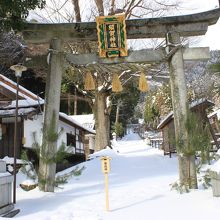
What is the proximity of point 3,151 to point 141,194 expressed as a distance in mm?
10657

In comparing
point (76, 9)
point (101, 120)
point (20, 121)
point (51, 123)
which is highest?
point (76, 9)

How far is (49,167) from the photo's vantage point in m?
10.4

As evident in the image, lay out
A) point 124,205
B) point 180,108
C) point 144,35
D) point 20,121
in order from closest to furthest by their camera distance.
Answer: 1. point 124,205
2. point 180,108
3. point 144,35
4. point 20,121

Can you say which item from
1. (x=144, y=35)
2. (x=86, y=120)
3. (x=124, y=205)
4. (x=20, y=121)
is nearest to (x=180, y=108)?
(x=144, y=35)

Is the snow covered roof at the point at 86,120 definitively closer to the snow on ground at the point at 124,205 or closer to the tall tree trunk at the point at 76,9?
the tall tree trunk at the point at 76,9

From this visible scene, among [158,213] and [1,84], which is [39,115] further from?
[158,213]

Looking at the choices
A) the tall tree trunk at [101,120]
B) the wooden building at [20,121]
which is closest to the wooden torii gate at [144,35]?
the wooden building at [20,121]

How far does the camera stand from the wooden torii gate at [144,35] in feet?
35.4

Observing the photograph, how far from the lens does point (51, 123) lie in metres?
10.5

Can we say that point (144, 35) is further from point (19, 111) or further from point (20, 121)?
point (20, 121)

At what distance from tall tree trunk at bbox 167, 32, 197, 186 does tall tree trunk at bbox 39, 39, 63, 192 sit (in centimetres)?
371

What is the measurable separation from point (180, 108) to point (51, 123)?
407 cm

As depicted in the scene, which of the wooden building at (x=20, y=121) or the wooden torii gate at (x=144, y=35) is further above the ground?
the wooden torii gate at (x=144, y=35)

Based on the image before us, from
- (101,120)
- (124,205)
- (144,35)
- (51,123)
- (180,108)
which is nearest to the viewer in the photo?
(124,205)
